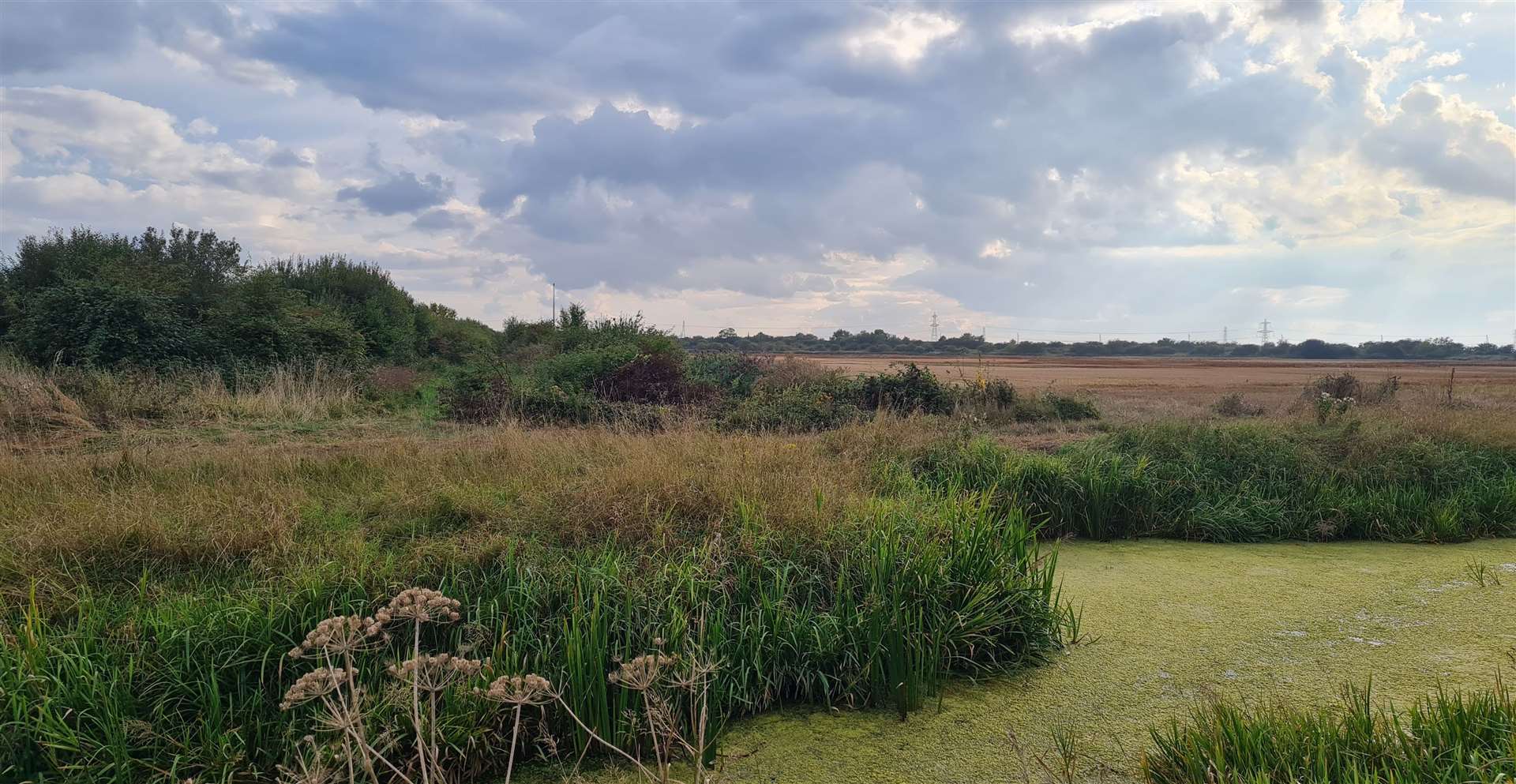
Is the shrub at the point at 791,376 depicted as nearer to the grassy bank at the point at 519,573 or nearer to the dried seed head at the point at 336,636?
the grassy bank at the point at 519,573

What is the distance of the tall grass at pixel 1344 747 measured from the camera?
241 centimetres

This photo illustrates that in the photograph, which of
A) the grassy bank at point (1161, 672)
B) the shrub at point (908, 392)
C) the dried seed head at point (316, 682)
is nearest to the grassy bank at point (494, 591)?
the grassy bank at point (1161, 672)

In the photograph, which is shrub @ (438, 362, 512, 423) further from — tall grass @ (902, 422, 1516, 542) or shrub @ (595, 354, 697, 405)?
tall grass @ (902, 422, 1516, 542)

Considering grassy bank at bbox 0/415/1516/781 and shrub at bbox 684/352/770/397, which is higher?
shrub at bbox 684/352/770/397

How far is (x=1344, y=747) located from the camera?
8.79 feet

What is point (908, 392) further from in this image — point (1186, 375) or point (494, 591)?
point (1186, 375)

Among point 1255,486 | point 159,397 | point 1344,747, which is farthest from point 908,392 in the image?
point 159,397

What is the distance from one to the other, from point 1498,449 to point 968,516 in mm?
7435

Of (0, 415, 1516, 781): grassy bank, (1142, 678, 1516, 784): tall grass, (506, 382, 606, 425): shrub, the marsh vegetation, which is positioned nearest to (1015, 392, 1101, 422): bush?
the marsh vegetation

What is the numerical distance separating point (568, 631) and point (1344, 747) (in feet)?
10.1

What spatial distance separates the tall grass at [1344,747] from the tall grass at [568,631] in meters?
1.20

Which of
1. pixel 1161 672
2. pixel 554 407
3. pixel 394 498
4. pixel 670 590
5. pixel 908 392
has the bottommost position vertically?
pixel 1161 672

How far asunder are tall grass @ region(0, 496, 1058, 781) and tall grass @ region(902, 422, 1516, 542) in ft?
6.22

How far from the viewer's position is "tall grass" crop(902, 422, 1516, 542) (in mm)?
6805
